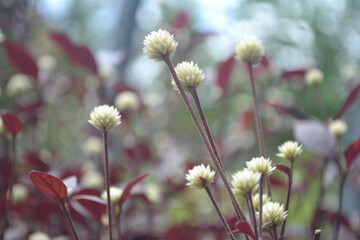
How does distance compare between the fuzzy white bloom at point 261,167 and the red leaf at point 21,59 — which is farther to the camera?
the red leaf at point 21,59

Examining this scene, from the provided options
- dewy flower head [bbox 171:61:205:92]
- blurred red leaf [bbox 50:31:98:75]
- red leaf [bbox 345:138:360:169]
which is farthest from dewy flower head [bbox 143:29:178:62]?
blurred red leaf [bbox 50:31:98:75]

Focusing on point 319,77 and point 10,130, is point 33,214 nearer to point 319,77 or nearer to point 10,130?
point 10,130

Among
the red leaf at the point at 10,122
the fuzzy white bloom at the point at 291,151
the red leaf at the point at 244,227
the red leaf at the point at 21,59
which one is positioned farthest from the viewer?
the red leaf at the point at 21,59

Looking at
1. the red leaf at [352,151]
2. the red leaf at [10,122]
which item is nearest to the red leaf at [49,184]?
the red leaf at [10,122]

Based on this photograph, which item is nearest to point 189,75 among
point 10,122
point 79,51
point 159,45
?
point 159,45

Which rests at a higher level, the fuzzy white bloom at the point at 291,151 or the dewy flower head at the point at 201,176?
the fuzzy white bloom at the point at 291,151

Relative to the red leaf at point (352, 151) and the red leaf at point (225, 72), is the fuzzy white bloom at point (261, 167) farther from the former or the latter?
the red leaf at point (225, 72)

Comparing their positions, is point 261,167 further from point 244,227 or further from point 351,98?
point 351,98

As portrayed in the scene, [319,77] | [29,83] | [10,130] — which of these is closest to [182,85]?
[10,130]
